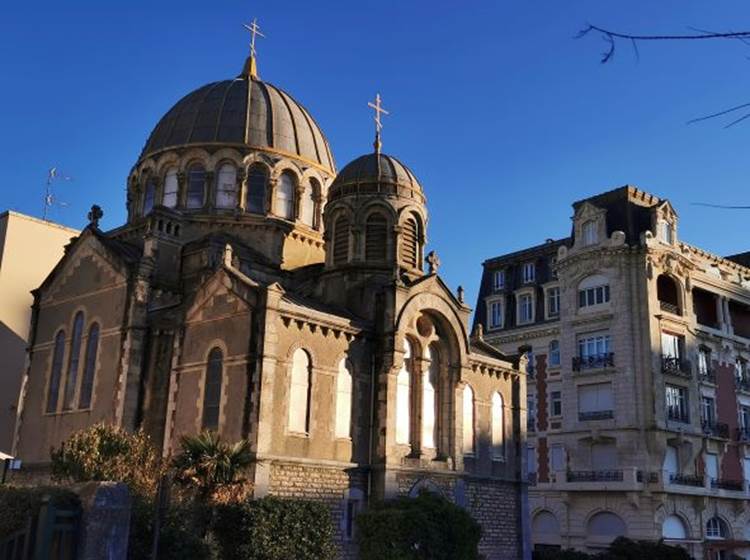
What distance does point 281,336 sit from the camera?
89.2 feet

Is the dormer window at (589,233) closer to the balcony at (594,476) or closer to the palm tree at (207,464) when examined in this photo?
the balcony at (594,476)

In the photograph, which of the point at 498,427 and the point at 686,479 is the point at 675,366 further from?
the point at 498,427

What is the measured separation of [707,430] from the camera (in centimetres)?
4509

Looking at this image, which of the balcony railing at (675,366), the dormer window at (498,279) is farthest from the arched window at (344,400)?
the dormer window at (498,279)

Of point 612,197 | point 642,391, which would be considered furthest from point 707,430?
point 612,197

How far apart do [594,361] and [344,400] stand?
1998cm

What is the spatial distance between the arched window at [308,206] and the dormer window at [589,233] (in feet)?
52.4

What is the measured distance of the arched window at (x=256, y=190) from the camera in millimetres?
37812

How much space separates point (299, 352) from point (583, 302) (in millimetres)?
22989

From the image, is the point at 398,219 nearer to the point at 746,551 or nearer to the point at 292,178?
the point at 292,178

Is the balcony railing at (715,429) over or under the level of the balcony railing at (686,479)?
over

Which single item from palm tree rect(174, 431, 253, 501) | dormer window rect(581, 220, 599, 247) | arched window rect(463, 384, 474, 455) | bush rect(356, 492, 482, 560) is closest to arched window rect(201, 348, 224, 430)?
palm tree rect(174, 431, 253, 501)

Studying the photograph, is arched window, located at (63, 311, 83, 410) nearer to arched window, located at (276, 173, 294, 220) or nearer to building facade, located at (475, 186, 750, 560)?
arched window, located at (276, 173, 294, 220)

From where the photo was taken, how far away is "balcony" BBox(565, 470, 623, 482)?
42375mm
